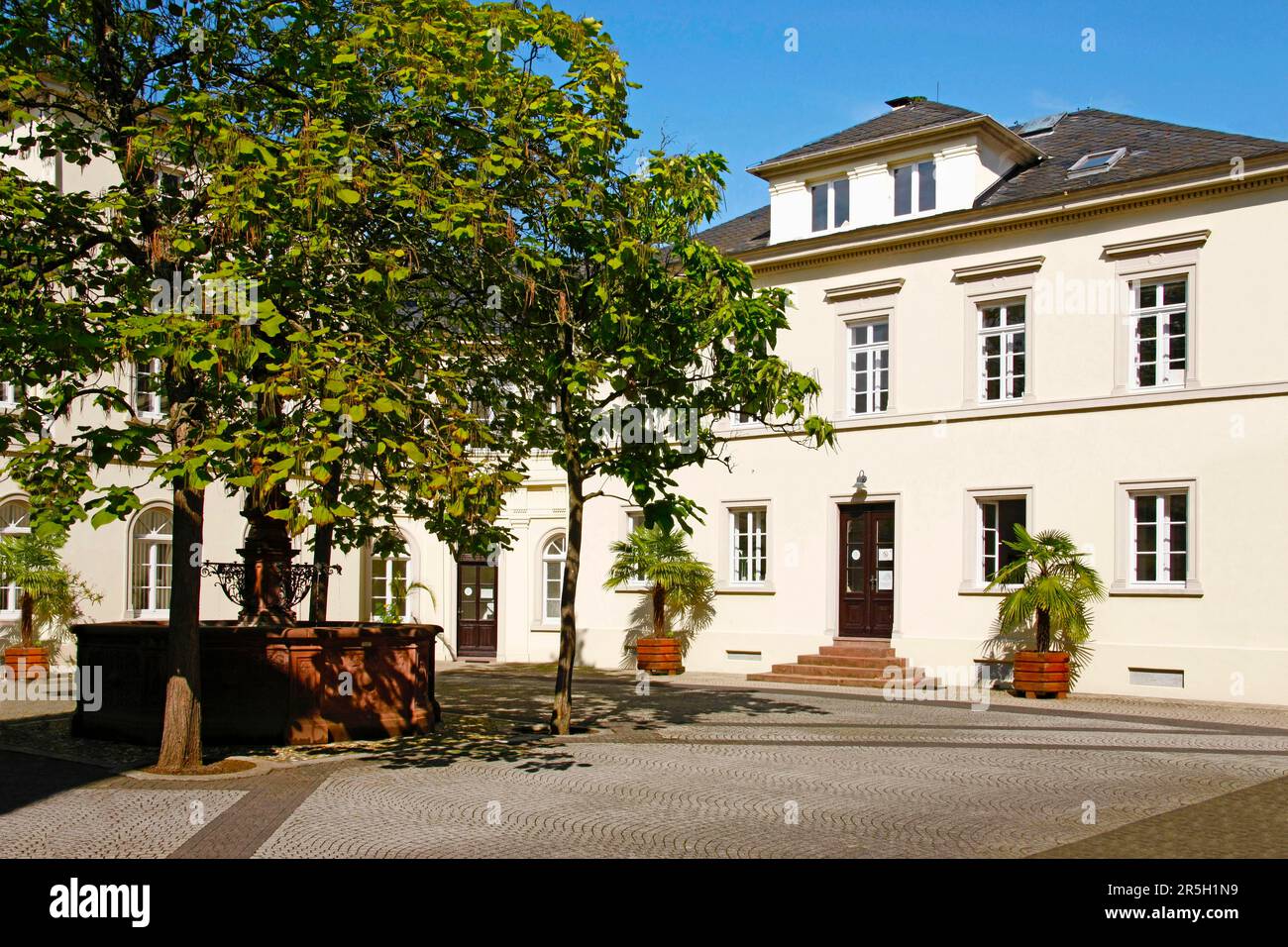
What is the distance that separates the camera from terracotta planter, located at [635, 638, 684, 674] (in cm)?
2486

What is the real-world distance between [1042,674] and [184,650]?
527 inches

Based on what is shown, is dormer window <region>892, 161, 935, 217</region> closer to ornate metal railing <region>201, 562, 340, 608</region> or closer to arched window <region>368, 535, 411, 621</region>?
arched window <region>368, 535, 411, 621</region>

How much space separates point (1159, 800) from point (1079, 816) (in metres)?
1.21

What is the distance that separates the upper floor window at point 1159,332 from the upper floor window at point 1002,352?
199cm

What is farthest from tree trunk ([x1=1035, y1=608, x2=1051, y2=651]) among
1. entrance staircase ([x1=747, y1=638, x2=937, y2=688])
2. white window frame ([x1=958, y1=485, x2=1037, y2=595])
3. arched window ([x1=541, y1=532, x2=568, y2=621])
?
arched window ([x1=541, y1=532, x2=568, y2=621])

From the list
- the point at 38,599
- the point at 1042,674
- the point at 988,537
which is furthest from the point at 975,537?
the point at 38,599

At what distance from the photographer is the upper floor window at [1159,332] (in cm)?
2036

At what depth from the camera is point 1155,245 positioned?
2058cm

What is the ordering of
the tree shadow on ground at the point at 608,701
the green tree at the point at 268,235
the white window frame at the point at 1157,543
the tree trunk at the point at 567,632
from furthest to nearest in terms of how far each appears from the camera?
the white window frame at the point at 1157,543, the tree shadow on ground at the point at 608,701, the tree trunk at the point at 567,632, the green tree at the point at 268,235

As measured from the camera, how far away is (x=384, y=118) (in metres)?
11.7

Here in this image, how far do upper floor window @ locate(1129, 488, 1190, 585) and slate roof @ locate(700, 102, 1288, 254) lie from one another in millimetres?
5137

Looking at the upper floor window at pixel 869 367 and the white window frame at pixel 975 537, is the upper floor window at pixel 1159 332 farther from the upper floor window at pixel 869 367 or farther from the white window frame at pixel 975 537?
the upper floor window at pixel 869 367

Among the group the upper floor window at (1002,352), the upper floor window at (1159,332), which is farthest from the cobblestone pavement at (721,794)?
the upper floor window at (1002,352)
